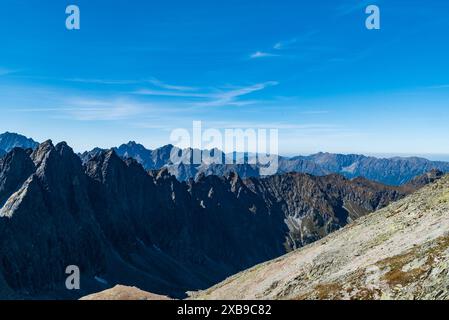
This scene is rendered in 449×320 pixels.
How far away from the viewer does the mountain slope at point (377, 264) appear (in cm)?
3709

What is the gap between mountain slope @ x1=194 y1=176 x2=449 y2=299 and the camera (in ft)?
122

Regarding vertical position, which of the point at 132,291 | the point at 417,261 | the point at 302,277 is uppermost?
the point at 417,261

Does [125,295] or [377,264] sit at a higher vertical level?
[377,264]

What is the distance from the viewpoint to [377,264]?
45062mm

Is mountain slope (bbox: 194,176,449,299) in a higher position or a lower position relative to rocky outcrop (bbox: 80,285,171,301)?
higher

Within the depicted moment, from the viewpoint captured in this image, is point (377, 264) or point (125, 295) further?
point (125, 295)

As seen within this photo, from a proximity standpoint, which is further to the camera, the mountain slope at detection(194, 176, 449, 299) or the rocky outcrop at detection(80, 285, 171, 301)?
the rocky outcrop at detection(80, 285, 171, 301)

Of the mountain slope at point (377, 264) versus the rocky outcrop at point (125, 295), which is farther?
the rocky outcrop at point (125, 295)

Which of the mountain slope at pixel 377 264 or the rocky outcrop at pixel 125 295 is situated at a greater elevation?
the mountain slope at pixel 377 264
